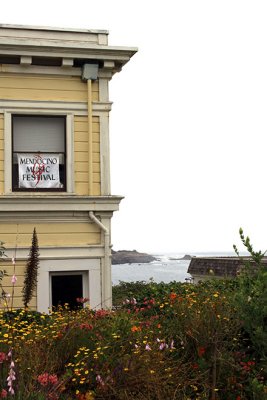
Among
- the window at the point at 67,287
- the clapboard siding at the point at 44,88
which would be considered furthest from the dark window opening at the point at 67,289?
the clapboard siding at the point at 44,88

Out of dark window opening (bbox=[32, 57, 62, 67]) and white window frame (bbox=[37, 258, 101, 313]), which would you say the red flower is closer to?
white window frame (bbox=[37, 258, 101, 313])

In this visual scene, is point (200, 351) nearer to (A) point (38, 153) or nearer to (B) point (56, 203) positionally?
(B) point (56, 203)

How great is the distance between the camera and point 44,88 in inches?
458

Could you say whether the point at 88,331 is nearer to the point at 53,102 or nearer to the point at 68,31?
the point at 53,102

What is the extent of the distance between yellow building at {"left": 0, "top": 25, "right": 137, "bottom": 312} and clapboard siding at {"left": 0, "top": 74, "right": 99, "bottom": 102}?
0.02 m

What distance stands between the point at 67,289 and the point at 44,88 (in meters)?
4.45

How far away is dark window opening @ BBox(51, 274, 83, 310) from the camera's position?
11.4 meters

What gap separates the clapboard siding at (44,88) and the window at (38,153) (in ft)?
1.50

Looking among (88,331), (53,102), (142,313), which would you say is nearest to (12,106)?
(53,102)

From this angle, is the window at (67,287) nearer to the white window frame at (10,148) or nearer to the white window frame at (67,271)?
the white window frame at (67,271)

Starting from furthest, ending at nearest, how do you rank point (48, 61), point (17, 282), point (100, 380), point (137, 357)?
point (48, 61) < point (17, 282) < point (137, 357) < point (100, 380)

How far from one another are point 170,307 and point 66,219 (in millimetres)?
3785

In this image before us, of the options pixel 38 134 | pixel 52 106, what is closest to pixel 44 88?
pixel 52 106

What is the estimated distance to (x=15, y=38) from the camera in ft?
37.7
